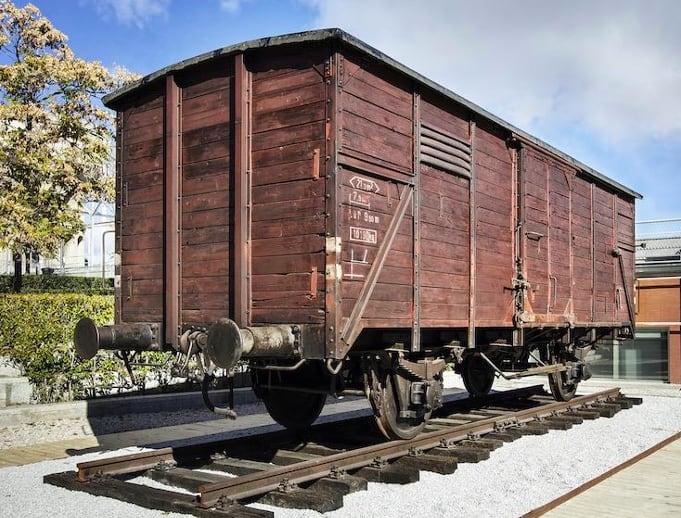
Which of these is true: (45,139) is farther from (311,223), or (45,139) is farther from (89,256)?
(89,256)

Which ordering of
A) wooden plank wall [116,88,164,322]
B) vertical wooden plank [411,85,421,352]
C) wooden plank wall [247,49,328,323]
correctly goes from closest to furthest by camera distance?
wooden plank wall [247,49,328,323], vertical wooden plank [411,85,421,352], wooden plank wall [116,88,164,322]

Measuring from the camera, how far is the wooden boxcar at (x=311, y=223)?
20.8 ft

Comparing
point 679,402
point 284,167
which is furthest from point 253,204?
point 679,402

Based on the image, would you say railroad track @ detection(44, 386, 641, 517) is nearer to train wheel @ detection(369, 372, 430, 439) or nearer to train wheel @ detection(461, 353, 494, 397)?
train wheel @ detection(369, 372, 430, 439)

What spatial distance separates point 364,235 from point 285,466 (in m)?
2.14

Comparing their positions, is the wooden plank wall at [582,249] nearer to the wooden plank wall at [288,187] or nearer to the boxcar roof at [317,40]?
the boxcar roof at [317,40]

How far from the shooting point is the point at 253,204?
6.74 meters

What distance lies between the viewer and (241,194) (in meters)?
6.67

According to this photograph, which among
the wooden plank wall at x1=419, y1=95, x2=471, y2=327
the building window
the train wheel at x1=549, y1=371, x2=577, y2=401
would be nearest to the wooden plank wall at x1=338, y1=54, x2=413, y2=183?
the wooden plank wall at x1=419, y1=95, x2=471, y2=327

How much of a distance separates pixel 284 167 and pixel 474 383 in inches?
260

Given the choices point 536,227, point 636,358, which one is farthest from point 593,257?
point 636,358

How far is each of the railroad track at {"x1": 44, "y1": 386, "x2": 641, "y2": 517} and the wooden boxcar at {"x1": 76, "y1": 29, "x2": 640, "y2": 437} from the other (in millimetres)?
496

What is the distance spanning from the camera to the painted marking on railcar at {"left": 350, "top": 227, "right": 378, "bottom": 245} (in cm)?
644

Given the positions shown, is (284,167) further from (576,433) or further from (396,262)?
(576,433)
